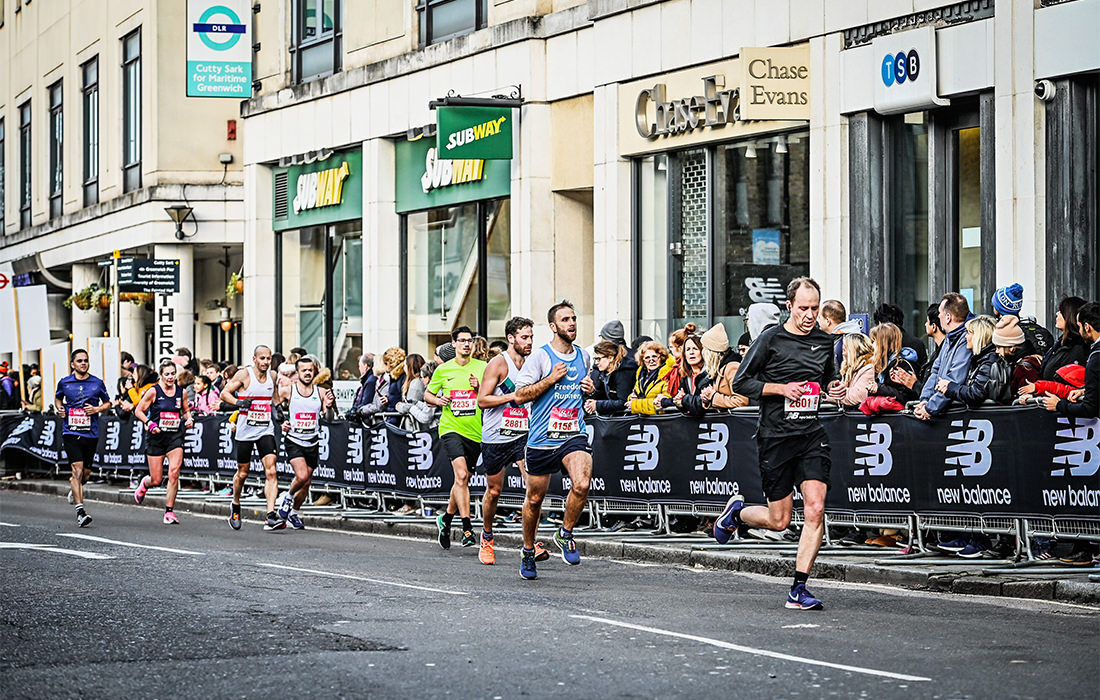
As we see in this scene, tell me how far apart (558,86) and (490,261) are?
309 centimetres

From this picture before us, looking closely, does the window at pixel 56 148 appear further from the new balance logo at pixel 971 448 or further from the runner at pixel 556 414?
the new balance logo at pixel 971 448

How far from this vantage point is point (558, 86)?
23.8m

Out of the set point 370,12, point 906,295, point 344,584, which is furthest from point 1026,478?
point 370,12

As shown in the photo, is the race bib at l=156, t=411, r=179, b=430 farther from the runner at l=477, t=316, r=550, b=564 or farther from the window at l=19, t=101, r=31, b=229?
the window at l=19, t=101, r=31, b=229

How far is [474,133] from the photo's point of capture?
24.7m

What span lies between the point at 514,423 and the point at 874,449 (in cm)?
289

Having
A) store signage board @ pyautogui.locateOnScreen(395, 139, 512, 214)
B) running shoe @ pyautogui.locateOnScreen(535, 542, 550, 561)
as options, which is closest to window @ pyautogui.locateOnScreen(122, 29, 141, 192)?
store signage board @ pyautogui.locateOnScreen(395, 139, 512, 214)

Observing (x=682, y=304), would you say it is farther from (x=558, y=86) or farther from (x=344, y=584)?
(x=344, y=584)

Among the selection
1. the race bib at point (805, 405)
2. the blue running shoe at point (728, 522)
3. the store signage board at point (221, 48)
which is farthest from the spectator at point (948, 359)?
the store signage board at point (221, 48)

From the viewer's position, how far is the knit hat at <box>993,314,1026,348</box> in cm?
1312

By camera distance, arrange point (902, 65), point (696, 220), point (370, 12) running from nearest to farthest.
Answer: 1. point (902, 65)
2. point (696, 220)
3. point (370, 12)

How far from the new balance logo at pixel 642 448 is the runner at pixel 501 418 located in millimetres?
1446

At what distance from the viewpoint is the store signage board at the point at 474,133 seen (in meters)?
24.4

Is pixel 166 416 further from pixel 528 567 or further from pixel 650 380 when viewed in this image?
pixel 528 567
